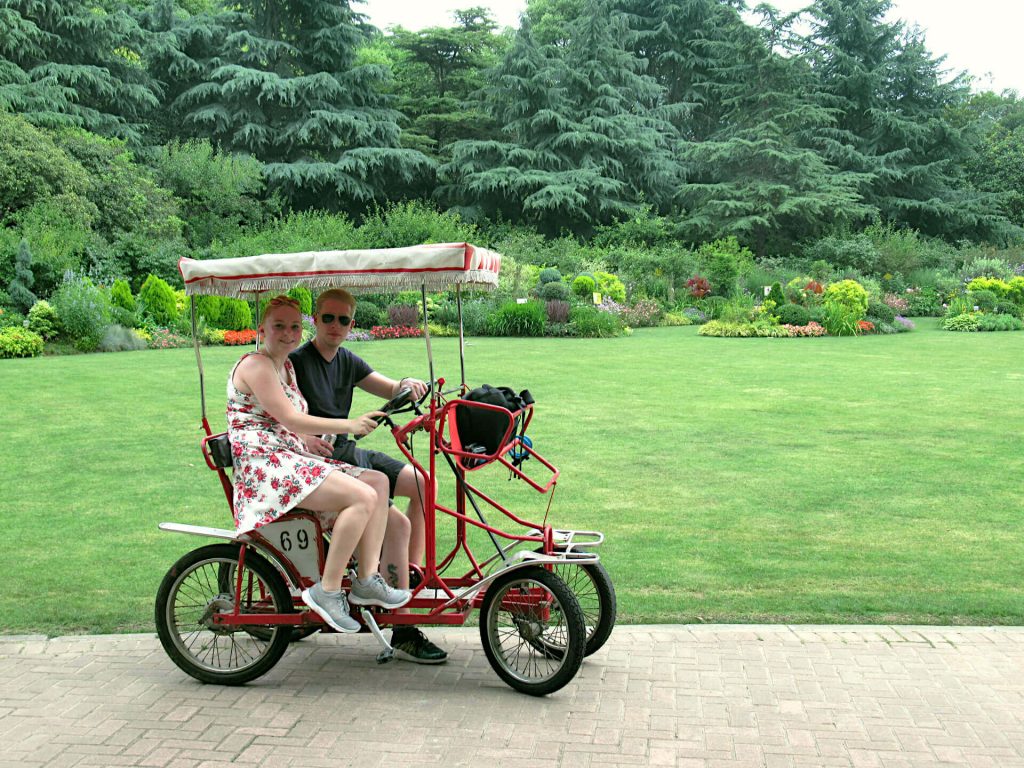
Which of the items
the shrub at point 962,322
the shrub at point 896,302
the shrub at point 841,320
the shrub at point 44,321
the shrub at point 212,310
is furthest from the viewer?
the shrub at point 896,302

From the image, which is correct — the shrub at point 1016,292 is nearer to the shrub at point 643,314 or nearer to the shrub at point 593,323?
the shrub at point 643,314

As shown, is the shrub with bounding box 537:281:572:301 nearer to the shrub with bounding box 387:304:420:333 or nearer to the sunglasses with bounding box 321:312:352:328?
the shrub with bounding box 387:304:420:333

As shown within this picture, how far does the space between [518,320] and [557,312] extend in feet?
3.24

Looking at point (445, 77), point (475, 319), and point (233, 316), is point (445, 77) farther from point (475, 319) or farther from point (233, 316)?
point (233, 316)

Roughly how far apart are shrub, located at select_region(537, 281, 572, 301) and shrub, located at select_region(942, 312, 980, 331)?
9.62m

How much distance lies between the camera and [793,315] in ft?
80.4

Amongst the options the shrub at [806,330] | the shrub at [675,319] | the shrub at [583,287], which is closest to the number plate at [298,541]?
the shrub at [806,330]

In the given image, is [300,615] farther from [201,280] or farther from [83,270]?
[83,270]

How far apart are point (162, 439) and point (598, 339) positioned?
13242 millimetres

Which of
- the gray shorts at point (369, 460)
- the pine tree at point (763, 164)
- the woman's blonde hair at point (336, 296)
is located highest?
the pine tree at point (763, 164)

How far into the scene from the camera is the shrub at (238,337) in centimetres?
2050

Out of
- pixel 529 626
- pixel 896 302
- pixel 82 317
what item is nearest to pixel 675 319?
pixel 896 302

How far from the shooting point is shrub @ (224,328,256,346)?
20500 mm

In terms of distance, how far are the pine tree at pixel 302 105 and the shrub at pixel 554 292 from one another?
1750 centimetres
